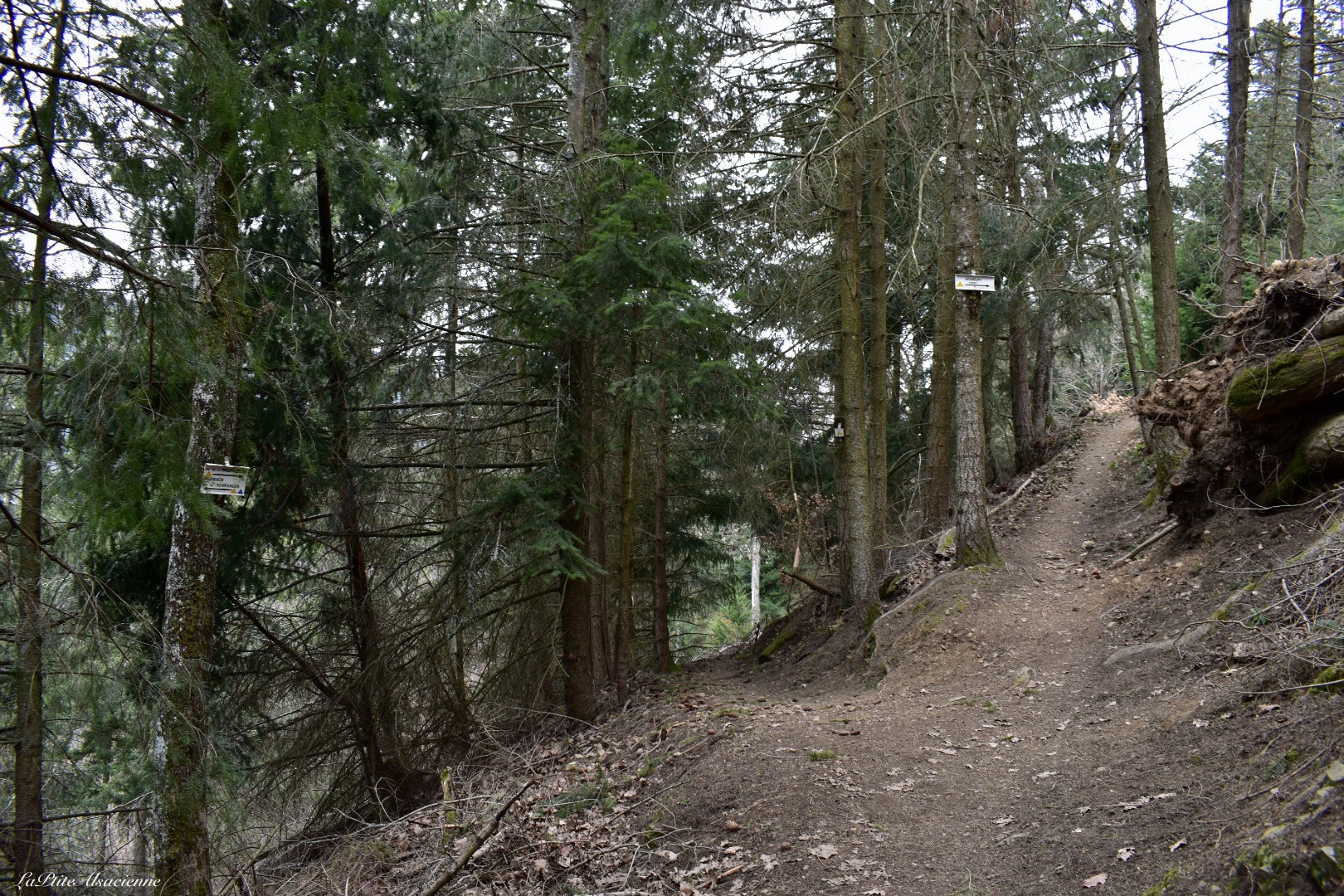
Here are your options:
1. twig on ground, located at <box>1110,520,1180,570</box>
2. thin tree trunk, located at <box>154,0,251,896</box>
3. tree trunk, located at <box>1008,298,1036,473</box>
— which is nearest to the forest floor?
twig on ground, located at <box>1110,520,1180,570</box>

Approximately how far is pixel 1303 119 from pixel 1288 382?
16.4ft

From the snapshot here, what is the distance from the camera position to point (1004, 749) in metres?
6.14

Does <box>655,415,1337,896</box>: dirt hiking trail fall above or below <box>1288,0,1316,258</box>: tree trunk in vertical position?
below

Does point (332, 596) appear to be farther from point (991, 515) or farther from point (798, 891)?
point (991, 515)

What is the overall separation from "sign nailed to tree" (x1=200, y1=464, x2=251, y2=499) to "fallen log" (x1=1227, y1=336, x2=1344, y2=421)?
784 cm

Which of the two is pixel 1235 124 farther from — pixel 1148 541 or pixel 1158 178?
pixel 1148 541

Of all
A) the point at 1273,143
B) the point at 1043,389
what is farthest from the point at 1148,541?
the point at 1043,389

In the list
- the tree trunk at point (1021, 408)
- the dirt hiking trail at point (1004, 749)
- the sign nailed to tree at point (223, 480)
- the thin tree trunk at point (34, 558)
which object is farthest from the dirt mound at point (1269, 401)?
the tree trunk at point (1021, 408)

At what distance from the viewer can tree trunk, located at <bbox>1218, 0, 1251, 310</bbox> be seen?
30.5ft

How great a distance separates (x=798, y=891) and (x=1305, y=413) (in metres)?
5.70

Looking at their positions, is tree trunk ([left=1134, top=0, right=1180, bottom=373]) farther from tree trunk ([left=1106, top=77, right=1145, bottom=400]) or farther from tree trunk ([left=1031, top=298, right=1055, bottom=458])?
tree trunk ([left=1031, top=298, right=1055, bottom=458])

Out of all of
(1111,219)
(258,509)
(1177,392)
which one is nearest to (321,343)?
(258,509)

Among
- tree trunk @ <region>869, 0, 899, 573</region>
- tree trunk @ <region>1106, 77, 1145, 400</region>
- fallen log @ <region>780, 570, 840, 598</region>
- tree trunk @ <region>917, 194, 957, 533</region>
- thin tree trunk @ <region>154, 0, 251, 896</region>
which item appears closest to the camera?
thin tree trunk @ <region>154, 0, 251, 896</region>

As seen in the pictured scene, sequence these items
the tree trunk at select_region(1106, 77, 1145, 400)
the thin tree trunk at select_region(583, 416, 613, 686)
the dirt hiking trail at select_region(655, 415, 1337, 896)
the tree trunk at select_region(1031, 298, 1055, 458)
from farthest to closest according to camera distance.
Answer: the tree trunk at select_region(1031, 298, 1055, 458) < the tree trunk at select_region(1106, 77, 1145, 400) < the thin tree trunk at select_region(583, 416, 613, 686) < the dirt hiking trail at select_region(655, 415, 1337, 896)
